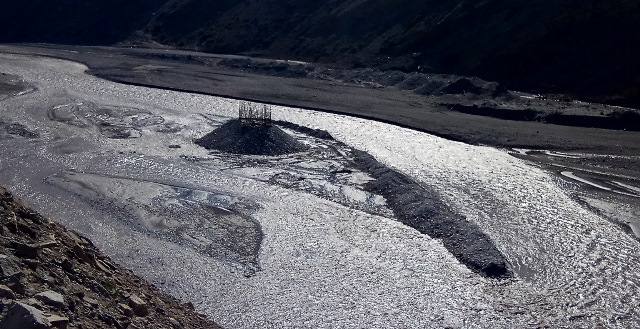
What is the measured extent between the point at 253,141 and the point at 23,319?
75.8ft

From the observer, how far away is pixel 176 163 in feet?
101

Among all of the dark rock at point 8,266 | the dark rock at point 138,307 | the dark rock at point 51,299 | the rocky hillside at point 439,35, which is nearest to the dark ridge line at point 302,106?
the rocky hillside at point 439,35

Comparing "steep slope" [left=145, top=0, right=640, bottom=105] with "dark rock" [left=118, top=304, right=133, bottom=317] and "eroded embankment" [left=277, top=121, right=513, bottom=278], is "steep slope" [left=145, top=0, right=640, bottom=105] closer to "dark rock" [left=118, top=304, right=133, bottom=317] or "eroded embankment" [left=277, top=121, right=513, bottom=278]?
"eroded embankment" [left=277, top=121, right=513, bottom=278]

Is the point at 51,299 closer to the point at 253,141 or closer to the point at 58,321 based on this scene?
the point at 58,321

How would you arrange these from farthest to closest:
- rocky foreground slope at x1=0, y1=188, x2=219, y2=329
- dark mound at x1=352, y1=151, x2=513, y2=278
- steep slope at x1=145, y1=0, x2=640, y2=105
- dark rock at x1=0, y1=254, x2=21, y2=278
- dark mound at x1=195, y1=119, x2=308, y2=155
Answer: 1. steep slope at x1=145, y1=0, x2=640, y2=105
2. dark mound at x1=195, y1=119, x2=308, y2=155
3. dark mound at x1=352, y1=151, x2=513, y2=278
4. dark rock at x1=0, y1=254, x2=21, y2=278
5. rocky foreground slope at x1=0, y1=188, x2=219, y2=329

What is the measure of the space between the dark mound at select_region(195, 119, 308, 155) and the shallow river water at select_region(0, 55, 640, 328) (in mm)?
716

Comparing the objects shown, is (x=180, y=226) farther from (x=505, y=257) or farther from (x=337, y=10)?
(x=337, y=10)

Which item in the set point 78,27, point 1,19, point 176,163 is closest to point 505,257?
point 176,163

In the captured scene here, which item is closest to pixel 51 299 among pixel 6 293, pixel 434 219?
pixel 6 293

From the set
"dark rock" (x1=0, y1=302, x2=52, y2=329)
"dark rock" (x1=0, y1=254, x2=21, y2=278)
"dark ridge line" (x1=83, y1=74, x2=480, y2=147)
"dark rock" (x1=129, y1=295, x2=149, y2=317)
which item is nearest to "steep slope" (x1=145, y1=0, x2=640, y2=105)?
"dark ridge line" (x1=83, y1=74, x2=480, y2=147)

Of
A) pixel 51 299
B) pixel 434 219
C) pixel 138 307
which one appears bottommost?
pixel 434 219

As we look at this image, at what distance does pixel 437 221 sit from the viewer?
915 inches

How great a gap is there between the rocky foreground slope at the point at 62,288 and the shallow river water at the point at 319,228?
111 inches

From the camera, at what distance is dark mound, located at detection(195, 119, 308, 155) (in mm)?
32078
